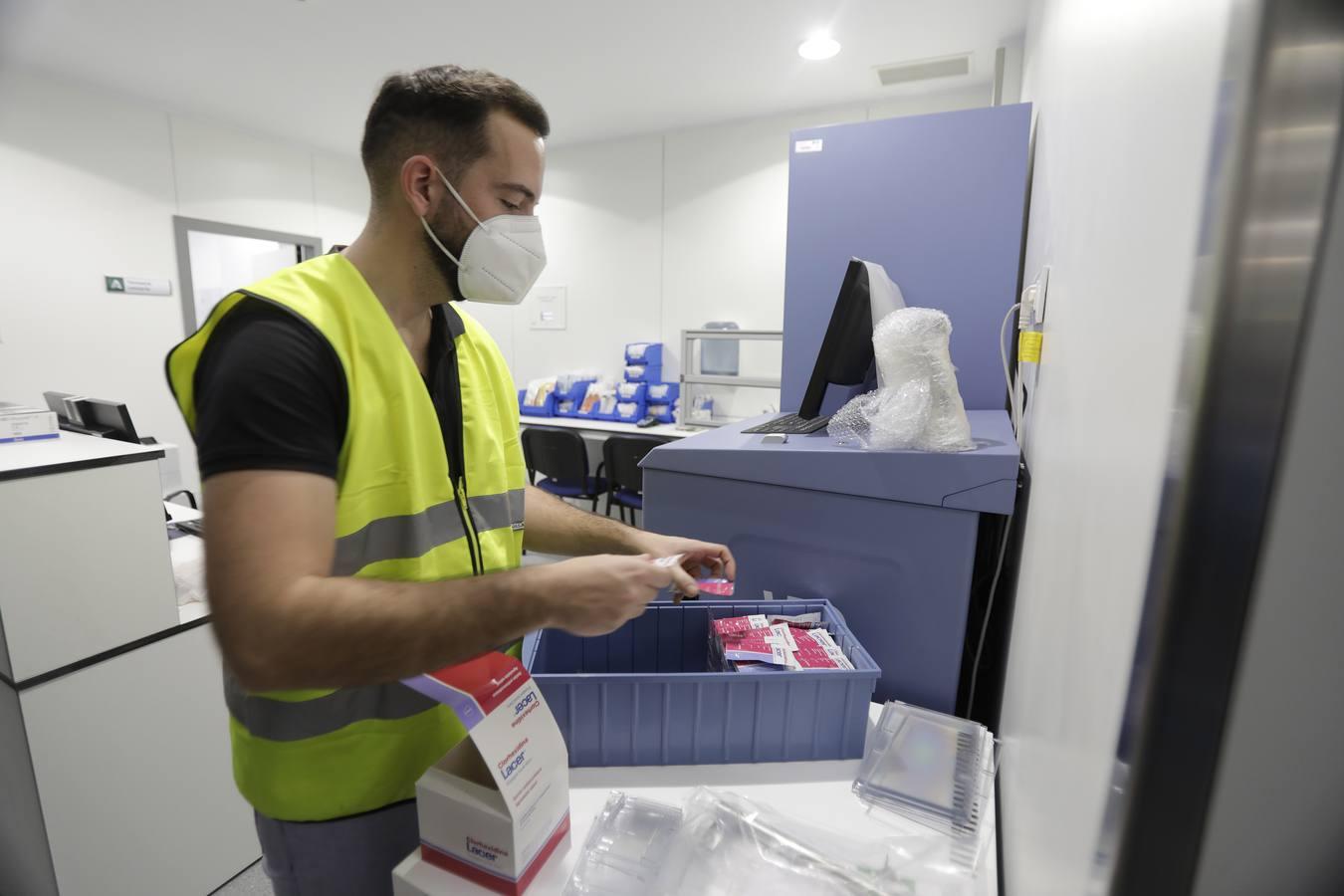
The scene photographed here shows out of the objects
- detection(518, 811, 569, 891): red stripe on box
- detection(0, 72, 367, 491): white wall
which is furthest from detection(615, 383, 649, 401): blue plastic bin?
detection(518, 811, 569, 891): red stripe on box


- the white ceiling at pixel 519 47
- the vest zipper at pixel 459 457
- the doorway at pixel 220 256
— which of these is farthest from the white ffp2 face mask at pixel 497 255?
the doorway at pixel 220 256

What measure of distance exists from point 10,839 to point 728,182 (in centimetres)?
419

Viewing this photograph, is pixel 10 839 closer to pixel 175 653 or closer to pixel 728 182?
pixel 175 653

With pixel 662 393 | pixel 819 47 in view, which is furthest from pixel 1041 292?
pixel 662 393

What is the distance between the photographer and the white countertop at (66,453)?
1.22 m

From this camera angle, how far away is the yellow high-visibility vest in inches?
29.2

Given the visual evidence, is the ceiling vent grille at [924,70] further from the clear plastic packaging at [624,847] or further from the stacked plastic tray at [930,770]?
the clear plastic packaging at [624,847]

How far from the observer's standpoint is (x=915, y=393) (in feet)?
3.54

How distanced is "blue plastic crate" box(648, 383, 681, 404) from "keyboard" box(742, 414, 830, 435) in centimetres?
273

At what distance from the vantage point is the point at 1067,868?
0.43 m

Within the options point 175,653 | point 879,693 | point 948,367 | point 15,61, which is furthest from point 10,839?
point 15,61

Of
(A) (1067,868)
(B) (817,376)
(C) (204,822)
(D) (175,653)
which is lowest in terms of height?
(C) (204,822)

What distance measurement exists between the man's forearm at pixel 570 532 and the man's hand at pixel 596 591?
0.30 meters

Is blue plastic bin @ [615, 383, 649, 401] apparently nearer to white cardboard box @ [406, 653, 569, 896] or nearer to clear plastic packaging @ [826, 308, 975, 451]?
clear plastic packaging @ [826, 308, 975, 451]
